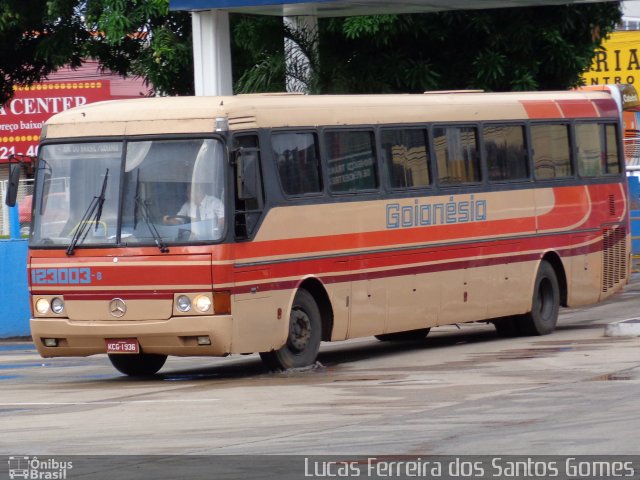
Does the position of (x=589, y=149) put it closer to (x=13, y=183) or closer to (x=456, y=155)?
(x=456, y=155)

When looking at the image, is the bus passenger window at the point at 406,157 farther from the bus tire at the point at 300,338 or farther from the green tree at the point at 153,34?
the green tree at the point at 153,34

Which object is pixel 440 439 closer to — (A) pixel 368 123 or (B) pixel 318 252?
(B) pixel 318 252

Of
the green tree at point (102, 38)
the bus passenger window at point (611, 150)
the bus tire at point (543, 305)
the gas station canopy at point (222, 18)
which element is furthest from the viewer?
the green tree at point (102, 38)

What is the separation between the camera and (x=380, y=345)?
1962cm

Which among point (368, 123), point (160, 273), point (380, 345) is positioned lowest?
point (380, 345)

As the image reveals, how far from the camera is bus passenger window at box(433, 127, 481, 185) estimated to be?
707 inches

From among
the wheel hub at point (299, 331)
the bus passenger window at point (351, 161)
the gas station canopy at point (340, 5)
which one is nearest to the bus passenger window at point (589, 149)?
the gas station canopy at point (340, 5)

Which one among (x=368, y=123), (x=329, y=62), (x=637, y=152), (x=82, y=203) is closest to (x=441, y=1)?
(x=329, y=62)

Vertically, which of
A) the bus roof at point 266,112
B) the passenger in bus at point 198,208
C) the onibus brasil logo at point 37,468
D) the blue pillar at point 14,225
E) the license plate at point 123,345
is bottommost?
the onibus brasil logo at point 37,468

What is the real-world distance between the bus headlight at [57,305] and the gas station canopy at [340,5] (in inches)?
284

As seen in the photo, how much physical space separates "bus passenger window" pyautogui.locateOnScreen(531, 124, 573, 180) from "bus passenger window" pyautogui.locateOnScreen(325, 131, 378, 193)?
11.2 feet

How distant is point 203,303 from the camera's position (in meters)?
14.6

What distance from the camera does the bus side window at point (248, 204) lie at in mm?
14836

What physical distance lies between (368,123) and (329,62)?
6753mm
